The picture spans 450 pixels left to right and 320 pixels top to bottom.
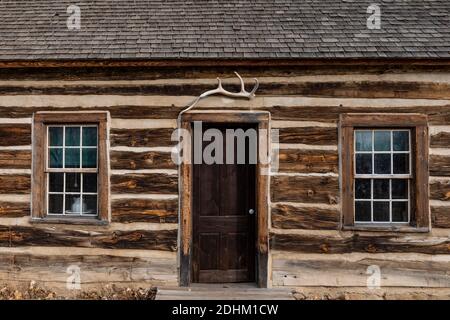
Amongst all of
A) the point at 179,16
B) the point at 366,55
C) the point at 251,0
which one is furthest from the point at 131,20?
the point at 366,55

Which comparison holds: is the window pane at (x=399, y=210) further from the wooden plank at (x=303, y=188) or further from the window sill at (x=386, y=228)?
the wooden plank at (x=303, y=188)

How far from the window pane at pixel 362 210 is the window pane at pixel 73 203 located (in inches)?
159

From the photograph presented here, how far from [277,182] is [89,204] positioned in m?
2.76

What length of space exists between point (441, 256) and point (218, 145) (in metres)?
3.46

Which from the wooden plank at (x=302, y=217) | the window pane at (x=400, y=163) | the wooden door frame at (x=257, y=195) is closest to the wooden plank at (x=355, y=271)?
the wooden door frame at (x=257, y=195)

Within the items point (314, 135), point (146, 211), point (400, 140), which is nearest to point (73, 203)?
point (146, 211)

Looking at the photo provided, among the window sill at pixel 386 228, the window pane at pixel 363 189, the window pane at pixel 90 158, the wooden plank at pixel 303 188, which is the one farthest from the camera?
the window pane at pixel 90 158

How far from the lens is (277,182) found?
5.47m

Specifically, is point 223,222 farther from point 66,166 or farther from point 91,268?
point 66,166

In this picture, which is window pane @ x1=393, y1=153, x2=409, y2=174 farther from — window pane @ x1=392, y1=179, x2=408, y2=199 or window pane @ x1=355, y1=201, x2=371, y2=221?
window pane @ x1=355, y1=201, x2=371, y2=221

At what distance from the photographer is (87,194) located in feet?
18.6

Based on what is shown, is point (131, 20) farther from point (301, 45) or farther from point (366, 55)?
point (366, 55)

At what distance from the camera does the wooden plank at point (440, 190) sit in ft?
17.7

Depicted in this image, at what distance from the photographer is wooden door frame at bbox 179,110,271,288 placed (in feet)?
17.7
